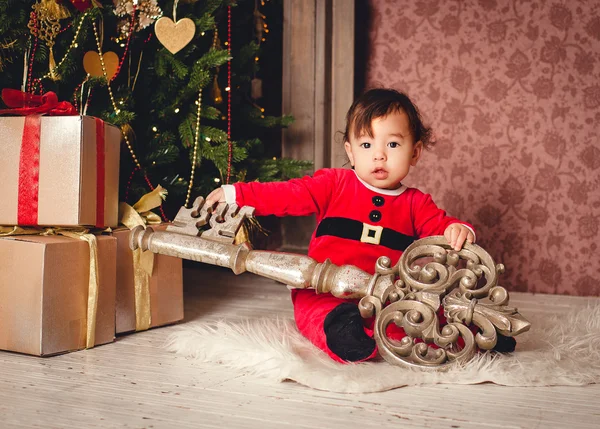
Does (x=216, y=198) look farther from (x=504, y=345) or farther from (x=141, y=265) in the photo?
(x=504, y=345)

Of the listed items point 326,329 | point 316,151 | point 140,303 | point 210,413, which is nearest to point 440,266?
point 326,329

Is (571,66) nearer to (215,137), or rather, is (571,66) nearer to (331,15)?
(331,15)

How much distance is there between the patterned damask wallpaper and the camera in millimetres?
1965

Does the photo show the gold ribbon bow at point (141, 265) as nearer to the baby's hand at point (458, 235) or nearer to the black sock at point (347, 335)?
the black sock at point (347, 335)

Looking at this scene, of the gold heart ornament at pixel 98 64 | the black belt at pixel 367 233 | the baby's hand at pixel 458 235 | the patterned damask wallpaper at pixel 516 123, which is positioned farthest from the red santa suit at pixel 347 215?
the patterned damask wallpaper at pixel 516 123

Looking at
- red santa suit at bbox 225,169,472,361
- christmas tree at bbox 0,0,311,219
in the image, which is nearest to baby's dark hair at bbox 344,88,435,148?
red santa suit at bbox 225,169,472,361

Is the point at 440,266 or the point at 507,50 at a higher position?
the point at 507,50

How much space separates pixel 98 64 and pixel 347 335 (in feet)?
3.05

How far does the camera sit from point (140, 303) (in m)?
1.45

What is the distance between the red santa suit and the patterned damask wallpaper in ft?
2.22

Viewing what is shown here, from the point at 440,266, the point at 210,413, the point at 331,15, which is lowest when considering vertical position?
the point at 210,413

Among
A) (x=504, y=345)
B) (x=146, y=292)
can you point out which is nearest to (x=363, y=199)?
(x=504, y=345)

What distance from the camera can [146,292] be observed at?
1.46 m

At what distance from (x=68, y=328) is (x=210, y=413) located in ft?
1.51
